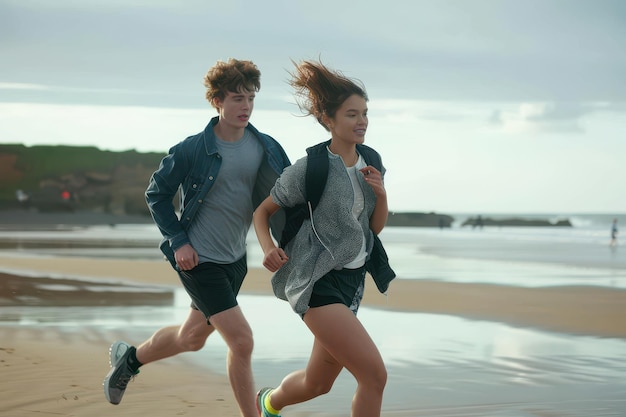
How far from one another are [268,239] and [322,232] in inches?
10.9

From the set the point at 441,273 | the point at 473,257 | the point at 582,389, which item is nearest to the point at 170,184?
the point at 582,389

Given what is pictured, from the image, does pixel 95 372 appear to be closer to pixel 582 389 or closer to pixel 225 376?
pixel 225 376

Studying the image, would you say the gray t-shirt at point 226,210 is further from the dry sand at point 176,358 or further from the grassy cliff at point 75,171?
the grassy cliff at point 75,171

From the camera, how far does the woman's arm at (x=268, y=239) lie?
470 cm

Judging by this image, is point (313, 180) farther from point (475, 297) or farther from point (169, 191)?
point (475, 297)

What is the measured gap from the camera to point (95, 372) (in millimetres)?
7887

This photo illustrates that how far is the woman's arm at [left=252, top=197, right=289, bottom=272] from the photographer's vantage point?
470 cm

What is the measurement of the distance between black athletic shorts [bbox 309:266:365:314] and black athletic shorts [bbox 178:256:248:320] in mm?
853

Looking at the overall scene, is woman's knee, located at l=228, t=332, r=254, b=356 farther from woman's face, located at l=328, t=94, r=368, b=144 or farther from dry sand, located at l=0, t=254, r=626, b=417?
woman's face, located at l=328, t=94, r=368, b=144

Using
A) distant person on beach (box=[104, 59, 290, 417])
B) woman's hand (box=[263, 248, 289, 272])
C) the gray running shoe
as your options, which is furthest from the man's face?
the gray running shoe

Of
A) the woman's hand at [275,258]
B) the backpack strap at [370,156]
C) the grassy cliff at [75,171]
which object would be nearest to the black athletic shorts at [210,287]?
the woman's hand at [275,258]

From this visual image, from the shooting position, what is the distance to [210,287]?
541 cm

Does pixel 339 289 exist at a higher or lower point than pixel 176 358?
higher

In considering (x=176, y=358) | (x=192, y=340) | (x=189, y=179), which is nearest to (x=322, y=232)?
(x=189, y=179)
